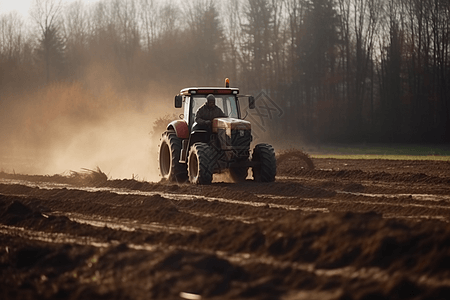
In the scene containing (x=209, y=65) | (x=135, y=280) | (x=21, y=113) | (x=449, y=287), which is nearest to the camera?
(x=449, y=287)

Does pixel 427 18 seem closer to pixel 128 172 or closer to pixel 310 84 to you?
pixel 310 84

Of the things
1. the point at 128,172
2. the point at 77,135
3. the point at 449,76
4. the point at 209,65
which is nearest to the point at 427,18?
the point at 449,76

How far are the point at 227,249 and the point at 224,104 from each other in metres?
8.37

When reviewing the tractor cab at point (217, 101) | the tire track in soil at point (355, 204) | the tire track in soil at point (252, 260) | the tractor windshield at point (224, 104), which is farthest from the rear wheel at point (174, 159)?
the tire track in soil at point (252, 260)

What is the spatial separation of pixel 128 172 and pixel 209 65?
36336 mm

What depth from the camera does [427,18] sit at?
4747 centimetres

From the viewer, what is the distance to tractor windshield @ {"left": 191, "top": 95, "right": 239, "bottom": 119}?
15461mm

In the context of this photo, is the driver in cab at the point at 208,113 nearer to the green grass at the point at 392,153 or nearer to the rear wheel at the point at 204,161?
the rear wheel at the point at 204,161

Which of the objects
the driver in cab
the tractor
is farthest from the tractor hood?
the driver in cab

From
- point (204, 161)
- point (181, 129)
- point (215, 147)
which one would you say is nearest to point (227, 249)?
point (204, 161)

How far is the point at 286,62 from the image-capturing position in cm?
5400

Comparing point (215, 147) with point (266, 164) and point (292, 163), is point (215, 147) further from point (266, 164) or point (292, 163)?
point (292, 163)

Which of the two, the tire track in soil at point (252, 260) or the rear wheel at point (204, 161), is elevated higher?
the rear wheel at point (204, 161)

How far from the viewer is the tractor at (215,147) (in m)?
14.3
